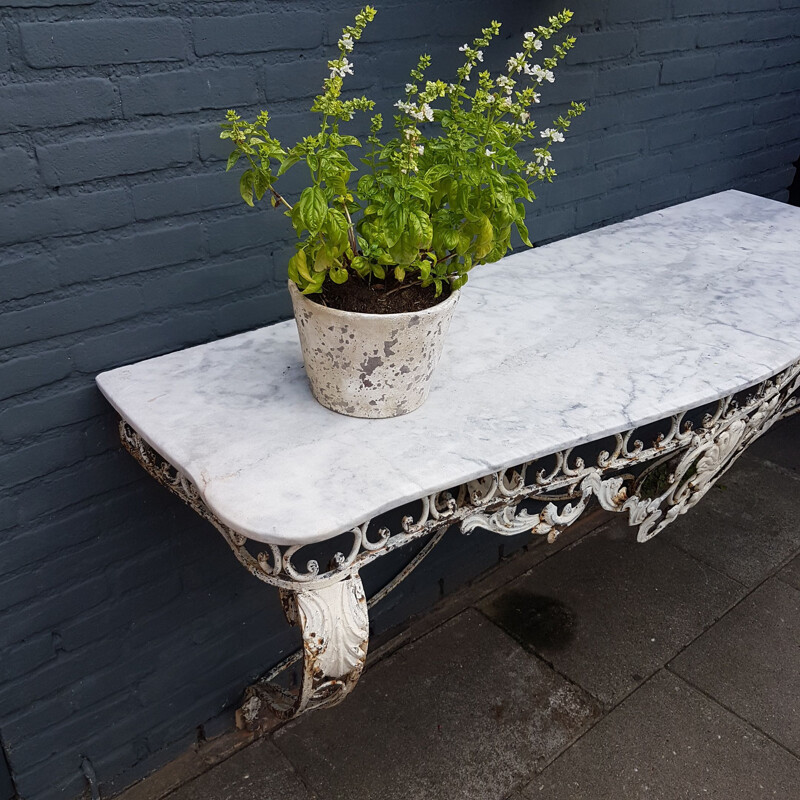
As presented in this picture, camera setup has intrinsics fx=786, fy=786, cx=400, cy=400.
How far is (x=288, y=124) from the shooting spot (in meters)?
1.63

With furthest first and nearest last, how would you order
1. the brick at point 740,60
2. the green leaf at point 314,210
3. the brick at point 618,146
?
the brick at point 740,60 < the brick at point 618,146 < the green leaf at point 314,210

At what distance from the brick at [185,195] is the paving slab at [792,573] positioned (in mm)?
2230

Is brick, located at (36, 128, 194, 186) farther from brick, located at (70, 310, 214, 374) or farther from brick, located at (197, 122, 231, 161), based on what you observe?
brick, located at (70, 310, 214, 374)

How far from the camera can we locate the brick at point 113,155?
4.45 ft

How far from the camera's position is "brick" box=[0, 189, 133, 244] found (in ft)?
4.41

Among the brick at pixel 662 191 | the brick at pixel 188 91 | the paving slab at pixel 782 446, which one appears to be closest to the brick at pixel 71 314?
the brick at pixel 188 91

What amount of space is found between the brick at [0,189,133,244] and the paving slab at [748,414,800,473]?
2907 millimetres

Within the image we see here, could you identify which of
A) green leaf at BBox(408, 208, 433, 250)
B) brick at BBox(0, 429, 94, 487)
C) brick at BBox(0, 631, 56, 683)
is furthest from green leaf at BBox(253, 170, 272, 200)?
brick at BBox(0, 631, 56, 683)

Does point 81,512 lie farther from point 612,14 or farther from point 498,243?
point 612,14

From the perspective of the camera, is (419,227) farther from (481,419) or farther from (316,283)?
(481,419)

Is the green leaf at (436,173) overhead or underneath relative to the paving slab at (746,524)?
overhead

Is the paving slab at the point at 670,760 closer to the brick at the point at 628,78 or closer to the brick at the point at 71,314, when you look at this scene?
the brick at the point at 71,314

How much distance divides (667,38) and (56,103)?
180 cm

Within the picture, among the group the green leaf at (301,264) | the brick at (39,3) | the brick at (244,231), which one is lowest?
the brick at (244,231)
